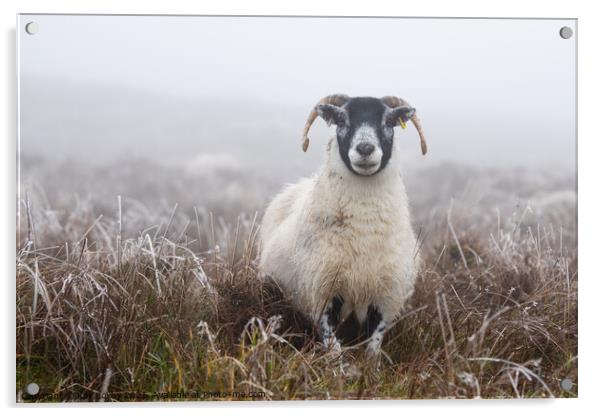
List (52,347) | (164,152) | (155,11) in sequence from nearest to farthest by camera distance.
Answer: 1. (52,347)
2. (155,11)
3. (164,152)

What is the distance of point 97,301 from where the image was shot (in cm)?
436

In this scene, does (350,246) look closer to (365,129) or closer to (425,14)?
(365,129)

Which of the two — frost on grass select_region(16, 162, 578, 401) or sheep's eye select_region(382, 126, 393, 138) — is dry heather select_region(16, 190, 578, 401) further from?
sheep's eye select_region(382, 126, 393, 138)

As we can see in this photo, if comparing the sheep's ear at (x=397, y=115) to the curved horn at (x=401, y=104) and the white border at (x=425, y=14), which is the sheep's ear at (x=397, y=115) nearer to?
the curved horn at (x=401, y=104)

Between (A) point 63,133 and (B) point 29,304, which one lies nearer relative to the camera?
(B) point 29,304

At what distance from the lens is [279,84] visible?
4.87 m

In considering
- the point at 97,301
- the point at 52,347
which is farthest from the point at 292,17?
the point at 52,347

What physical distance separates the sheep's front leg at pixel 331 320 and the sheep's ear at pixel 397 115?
109cm

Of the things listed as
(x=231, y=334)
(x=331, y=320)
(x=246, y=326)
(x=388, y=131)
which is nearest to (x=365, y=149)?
(x=388, y=131)

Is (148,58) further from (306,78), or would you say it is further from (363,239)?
(363,239)

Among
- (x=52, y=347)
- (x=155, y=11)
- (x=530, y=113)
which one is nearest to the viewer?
(x=52, y=347)

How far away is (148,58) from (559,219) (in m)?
3.16

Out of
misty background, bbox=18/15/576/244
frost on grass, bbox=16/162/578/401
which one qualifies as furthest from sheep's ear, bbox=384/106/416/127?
frost on grass, bbox=16/162/578/401

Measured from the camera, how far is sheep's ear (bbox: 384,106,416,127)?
4.52 metres
